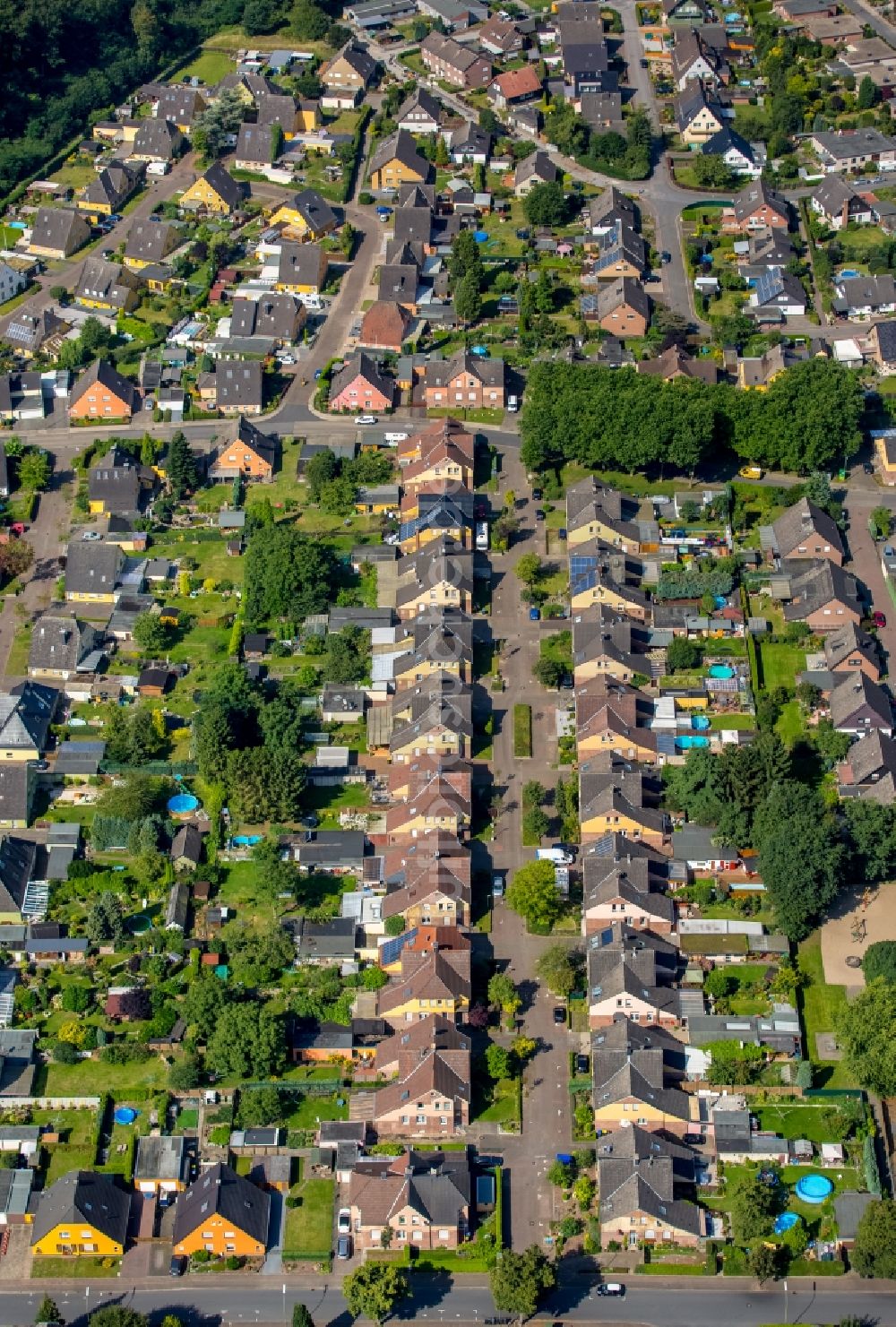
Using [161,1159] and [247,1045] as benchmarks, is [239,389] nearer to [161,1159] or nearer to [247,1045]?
[247,1045]

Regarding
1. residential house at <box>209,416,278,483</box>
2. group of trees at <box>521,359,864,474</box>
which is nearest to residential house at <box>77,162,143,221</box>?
residential house at <box>209,416,278,483</box>

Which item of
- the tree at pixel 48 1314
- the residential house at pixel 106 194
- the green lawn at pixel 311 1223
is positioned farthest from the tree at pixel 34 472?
the tree at pixel 48 1314

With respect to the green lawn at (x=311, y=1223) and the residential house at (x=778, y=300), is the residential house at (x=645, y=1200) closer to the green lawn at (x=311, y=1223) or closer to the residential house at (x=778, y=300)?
the green lawn at (x=311, y=1223)

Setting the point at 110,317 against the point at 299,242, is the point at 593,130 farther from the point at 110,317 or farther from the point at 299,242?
the point at 110,317

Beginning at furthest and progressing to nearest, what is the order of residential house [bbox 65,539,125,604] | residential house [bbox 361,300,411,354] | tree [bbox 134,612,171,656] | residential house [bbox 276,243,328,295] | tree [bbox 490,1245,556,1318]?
residential house [bbox 276,243,328,295] < residential house [bbox 361,300,411,354] < residential house [bbox 65,539,125,604] < tree [bbox 134,612,171,656] < tree [bbox 490,1245,556,1318]

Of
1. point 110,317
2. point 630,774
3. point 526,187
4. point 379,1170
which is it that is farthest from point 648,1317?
point 526,187

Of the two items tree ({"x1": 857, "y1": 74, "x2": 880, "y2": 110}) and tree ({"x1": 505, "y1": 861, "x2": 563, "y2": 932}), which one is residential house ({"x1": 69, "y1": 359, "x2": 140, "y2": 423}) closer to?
tree ({"x1": 505, "y1": 861, "x2": 563, "y2": 932})
